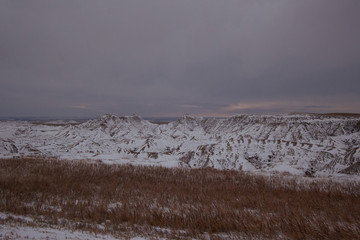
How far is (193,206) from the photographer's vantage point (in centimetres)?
600

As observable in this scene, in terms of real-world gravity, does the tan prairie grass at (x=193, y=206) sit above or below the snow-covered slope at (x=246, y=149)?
above

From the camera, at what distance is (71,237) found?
3.75 meters

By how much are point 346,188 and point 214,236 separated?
8004mm

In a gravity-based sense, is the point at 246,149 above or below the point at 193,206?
below

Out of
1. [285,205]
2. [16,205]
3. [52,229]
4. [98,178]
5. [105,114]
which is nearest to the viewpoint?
[52,229]

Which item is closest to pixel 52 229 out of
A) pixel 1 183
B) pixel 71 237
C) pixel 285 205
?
pixel 71 237

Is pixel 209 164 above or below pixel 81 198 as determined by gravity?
below

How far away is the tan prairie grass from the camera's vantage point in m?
4.55

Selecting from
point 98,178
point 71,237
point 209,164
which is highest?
point 71,237

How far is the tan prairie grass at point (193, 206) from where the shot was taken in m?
4.55

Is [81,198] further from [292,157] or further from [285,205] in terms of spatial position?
[292,157]

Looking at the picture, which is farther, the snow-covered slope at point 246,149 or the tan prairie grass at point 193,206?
the snow-covered slope at point 246,149

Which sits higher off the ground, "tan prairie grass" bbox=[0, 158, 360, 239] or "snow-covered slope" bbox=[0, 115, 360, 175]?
"tan prairie grass" bbox=[0, 158, 360, 239]

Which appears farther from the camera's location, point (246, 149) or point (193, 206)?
point (246, 149)
